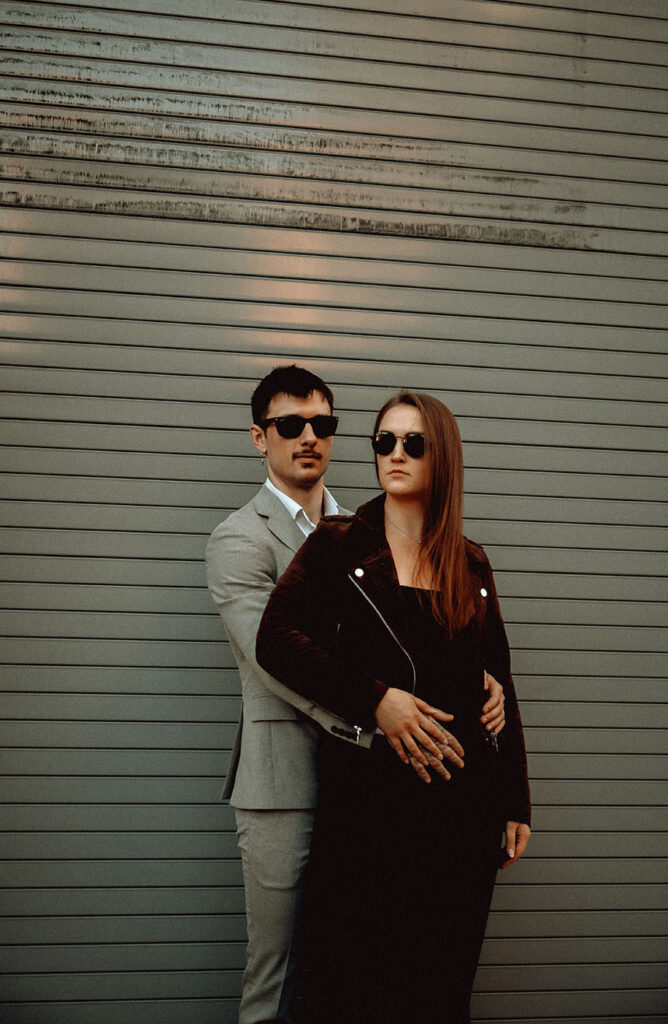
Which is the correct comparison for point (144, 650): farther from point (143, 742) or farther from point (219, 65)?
point (219, 65)

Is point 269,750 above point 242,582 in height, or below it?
below

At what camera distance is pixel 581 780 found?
3.79m

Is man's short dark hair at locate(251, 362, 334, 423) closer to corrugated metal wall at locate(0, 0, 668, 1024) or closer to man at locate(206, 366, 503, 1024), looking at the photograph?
man at locate(206, 366, 503, 1024)

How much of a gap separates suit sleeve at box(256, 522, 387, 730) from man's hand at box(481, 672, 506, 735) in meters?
0.34

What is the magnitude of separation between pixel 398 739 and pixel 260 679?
2.07 ft

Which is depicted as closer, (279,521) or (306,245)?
(279,521)

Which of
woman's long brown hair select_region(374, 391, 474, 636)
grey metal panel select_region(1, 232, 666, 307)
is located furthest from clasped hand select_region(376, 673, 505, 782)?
grey metal panel select_region(1, 232, 666, 307)

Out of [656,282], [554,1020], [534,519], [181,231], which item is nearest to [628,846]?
[554,1020]

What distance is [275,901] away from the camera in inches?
106

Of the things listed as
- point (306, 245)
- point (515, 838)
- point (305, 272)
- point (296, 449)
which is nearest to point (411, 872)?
point (515, 838)

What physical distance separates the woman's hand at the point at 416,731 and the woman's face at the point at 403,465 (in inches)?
22.9

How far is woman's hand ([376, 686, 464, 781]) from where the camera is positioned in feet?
7.38

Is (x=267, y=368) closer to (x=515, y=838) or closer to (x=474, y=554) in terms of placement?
(x=474, y=554)

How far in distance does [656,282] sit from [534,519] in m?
1.33
